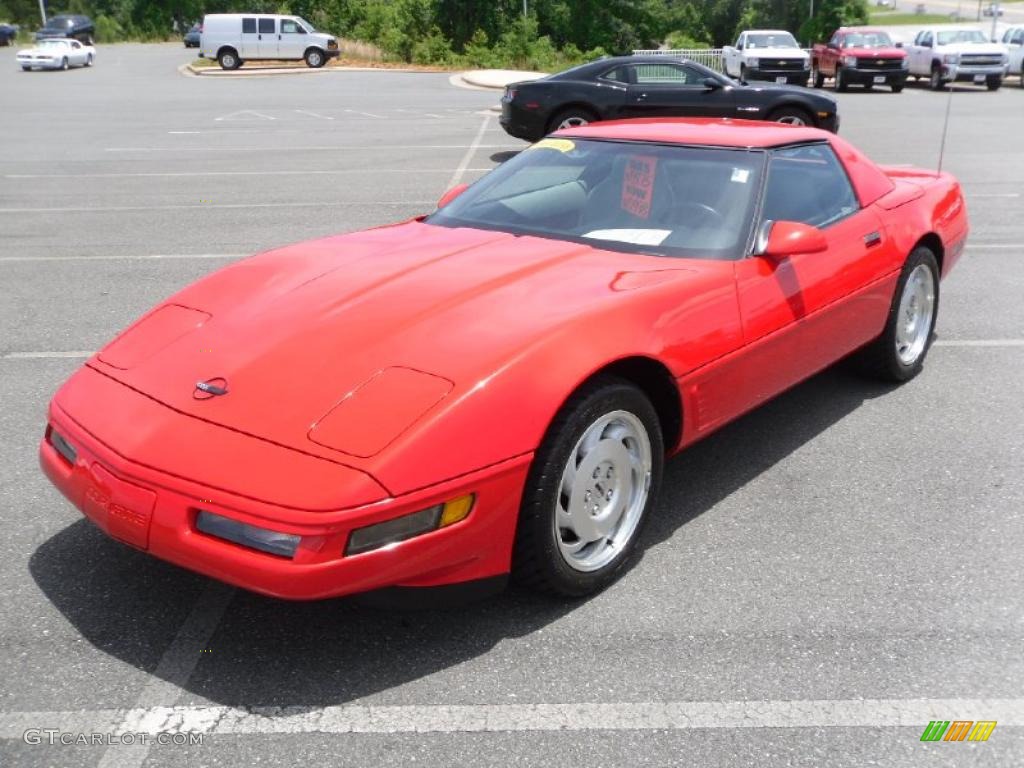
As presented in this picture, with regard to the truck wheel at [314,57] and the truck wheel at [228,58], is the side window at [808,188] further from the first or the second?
the truck wheel at [228,58]

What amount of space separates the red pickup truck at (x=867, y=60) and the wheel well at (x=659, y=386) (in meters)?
25.3

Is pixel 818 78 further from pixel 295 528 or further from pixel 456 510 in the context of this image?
pixel 295 528

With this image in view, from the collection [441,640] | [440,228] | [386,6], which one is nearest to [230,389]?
[441,640]

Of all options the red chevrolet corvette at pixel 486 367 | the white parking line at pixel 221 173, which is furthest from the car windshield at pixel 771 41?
the red chevrolet corvette at pixel 486 367

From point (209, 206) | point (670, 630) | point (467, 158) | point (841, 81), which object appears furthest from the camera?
point (841, 81)

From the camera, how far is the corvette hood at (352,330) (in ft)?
9.37

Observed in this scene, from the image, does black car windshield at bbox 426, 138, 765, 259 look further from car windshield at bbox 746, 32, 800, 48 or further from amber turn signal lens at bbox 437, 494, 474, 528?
car windshield at bbox 746, 32, 800, 48

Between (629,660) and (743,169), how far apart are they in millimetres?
2158

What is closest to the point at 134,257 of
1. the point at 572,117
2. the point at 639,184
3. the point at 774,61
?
the point at 639,184

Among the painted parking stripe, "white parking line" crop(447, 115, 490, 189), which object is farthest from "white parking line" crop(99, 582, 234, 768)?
the painted parking stripe

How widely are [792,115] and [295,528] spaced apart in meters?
13.9

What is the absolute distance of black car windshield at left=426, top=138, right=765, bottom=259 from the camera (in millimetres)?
3965

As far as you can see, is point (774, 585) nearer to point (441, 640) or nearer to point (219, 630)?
point (441, 640)

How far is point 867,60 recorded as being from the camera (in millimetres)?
26094
